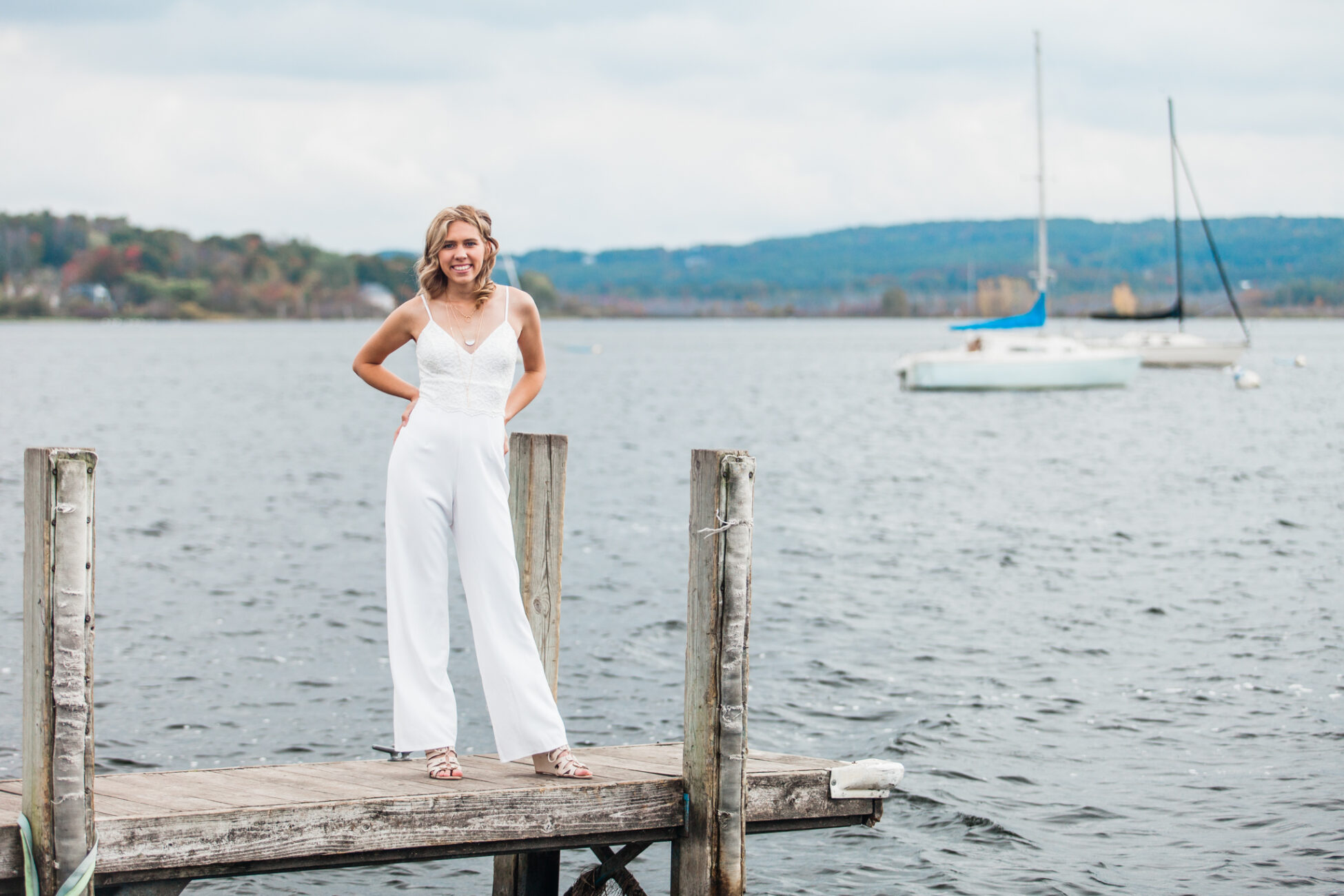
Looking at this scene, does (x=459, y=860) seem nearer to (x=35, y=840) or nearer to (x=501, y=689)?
(x=501, y=689)

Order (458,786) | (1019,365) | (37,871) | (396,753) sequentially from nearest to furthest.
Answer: (37,871)
(458,786)
(396,753)
(1019,365)

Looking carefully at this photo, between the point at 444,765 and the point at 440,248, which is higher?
the point at 440,248

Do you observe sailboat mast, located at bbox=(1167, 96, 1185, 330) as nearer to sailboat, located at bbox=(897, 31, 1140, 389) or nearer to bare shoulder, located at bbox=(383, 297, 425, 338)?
sailboat, located at bbox=(897, 31, 1140, 389)

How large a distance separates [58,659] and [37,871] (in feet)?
2.69

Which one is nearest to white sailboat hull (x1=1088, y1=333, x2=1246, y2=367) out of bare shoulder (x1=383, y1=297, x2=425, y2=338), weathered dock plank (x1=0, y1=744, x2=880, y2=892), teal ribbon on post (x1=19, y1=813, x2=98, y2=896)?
weathered dock plank (x1=0, y1=744, x2=880, y2=892)

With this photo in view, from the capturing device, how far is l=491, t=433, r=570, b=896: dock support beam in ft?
22.5

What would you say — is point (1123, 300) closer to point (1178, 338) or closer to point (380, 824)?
point (1178, 338)

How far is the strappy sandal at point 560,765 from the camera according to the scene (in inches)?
249

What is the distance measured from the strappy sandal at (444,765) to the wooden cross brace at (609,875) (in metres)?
1.11

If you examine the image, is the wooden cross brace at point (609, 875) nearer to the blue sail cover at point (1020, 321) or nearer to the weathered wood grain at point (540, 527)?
the weathered wood grain at point (540, 527)

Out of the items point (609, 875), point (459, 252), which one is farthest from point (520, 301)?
point (609, 875)

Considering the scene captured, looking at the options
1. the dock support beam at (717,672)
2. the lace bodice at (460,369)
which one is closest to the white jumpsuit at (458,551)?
the lace bodice at (460,369)

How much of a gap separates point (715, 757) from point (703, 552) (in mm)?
884

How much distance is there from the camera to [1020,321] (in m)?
53.8
